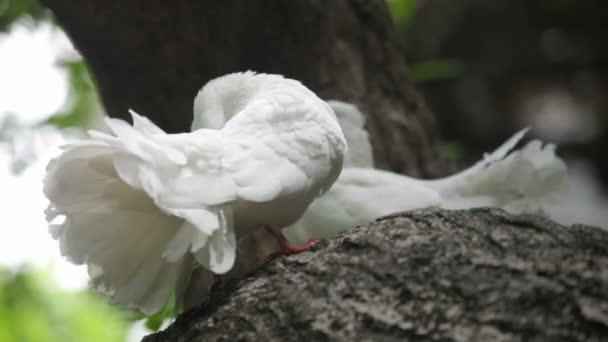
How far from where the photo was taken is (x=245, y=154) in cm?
157

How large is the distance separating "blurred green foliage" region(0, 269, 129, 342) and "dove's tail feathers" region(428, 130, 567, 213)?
2061 mm

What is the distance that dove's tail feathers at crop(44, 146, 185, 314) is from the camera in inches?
57.4

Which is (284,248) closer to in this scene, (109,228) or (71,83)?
(109,228)

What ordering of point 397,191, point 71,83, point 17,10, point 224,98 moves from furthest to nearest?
point 71,83, point 17,10, point 397,191, point 224,98

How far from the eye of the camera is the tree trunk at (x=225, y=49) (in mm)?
2459

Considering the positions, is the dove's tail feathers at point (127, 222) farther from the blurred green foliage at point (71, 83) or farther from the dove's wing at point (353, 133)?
the blurred green foliage at point (71, 83)

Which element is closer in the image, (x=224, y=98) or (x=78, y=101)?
(x=224, y=98)

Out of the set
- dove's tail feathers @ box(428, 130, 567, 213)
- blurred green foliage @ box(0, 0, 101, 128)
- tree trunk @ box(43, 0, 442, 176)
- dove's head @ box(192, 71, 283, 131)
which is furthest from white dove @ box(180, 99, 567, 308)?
blurred green foliage @ box(0, 0, 101, 128)

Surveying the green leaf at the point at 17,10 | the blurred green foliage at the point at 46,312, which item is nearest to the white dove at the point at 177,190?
the green leaf at the point at 17,10

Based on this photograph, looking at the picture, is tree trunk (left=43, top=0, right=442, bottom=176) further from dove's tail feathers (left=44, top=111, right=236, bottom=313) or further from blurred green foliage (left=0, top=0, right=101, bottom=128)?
dove's tail feathers (left=44, top=111, right=236, bottom=313)

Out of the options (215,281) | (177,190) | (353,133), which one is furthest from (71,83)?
(177,190)

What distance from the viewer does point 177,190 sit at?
55.0 inches

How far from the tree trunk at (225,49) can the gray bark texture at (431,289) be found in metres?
1.16

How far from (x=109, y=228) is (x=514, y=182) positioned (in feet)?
5.24
